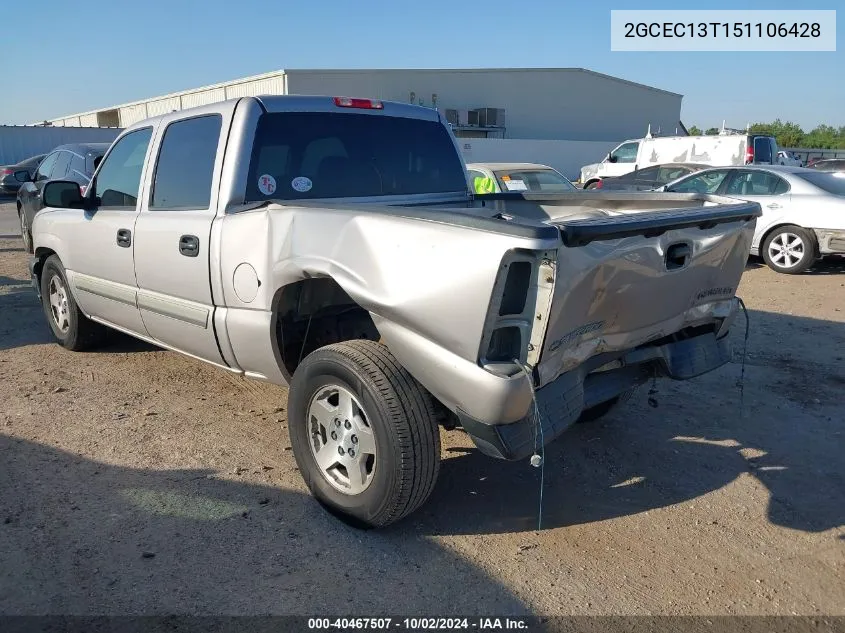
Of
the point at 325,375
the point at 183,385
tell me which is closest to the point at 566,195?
the point at 325,375

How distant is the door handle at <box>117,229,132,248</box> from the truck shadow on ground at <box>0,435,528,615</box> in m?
1.53

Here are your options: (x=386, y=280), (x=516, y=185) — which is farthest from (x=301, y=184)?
(x=516, y=185)

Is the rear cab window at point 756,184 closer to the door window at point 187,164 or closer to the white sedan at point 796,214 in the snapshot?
the white sedan at point 796,214

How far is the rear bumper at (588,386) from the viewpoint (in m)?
2.75

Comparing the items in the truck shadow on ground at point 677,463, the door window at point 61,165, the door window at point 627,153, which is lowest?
the truck shadow on ground at point 677,463

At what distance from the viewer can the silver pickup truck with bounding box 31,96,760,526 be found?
8.72 feet

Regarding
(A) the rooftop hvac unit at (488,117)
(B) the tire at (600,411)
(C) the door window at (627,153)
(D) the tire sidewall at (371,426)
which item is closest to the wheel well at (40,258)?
(D) the tire sidewall at (371,426)

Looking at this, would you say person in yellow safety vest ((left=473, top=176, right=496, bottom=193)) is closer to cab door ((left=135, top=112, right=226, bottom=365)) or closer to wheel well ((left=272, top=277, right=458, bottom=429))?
cab door ((left=135, top=112, right=226, bottom=365))

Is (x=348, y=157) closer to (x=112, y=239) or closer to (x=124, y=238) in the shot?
(x=124, y=238)

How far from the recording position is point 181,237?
400cm

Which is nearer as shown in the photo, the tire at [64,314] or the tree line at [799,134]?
the tire at [64,314]

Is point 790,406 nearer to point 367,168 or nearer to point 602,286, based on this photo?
point 602,286

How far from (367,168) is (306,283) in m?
0.99

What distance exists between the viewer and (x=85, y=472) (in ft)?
12.6
